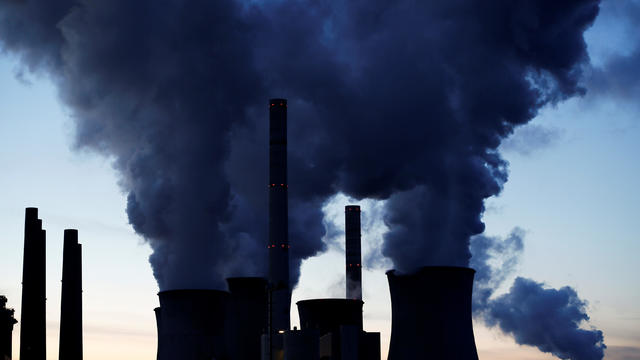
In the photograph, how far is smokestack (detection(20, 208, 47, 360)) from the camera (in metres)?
49.8

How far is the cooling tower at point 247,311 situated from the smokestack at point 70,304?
15169 millimetres

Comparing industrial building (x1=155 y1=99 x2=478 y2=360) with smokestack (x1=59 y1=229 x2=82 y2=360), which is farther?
smokestack (x1=59 y1=229 x2=82 y2=360)

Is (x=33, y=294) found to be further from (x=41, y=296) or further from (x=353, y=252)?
(x=353, y=252)

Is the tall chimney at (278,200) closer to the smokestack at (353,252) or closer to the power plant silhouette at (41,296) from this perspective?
the smokestack at (353,252)

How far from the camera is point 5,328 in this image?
55.8 metres

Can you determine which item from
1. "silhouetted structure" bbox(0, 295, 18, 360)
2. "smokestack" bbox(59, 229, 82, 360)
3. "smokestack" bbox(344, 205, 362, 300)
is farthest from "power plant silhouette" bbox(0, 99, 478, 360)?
"smokestack" bbox(344, 205, 362, 300)

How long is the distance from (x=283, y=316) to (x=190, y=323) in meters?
5.56

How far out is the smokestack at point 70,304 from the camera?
5200 cm

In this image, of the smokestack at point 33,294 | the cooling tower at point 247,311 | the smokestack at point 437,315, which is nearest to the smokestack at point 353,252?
the cooling tower at point 247,311

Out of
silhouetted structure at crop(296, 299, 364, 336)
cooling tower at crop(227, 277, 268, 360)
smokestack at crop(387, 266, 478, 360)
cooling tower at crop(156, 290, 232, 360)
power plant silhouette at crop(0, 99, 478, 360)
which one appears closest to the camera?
smokestack at crop(387, 266, 478, 360)

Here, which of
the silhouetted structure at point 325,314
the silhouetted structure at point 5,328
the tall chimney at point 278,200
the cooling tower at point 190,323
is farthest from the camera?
the silhouetted structure at point 5,328

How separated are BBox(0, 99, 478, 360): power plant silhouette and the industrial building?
0.13ft

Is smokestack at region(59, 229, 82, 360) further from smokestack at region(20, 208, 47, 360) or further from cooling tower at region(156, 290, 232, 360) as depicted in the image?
cooling tower at region(156, 290, 232, 360)

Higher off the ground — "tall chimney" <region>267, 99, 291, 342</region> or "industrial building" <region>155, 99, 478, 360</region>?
"tall chimney" <region>267, 99, 291, 342</region>
